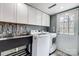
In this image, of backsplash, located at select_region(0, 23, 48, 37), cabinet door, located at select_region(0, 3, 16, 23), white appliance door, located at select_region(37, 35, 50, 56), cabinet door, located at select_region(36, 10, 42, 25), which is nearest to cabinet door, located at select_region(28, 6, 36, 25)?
cabinet door, located at select_region(36, 10, 42, 25)

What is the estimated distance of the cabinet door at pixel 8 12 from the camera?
4.77ft

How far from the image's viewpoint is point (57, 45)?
3.05 m

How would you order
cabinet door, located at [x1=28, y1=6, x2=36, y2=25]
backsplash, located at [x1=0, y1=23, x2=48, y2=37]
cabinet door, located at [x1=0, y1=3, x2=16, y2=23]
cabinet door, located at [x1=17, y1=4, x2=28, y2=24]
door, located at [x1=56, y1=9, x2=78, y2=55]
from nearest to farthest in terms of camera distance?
cabinet door, located at [x1=0, y1=3, x2=16, y2=23] < backsplash, located at [x1=0, y1=23, x2=48, y2=37] < cabinet door, located at [x1=17, y1=4, x2=28, y2=24] < cabinet door, located at [x1=28, y1=6, x2=36, y2=25] < door, located at [x1=56, y1=9, x2=78, y2=55]

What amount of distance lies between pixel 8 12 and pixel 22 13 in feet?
1.52

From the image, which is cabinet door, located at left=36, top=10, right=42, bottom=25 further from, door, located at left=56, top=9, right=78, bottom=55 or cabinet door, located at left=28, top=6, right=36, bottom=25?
door, located at left=56, top=9, right=78, bottom=55

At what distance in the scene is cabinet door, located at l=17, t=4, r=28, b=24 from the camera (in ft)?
5.99

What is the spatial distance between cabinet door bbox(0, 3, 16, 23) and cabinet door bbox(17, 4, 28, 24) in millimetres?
136

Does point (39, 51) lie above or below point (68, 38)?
below

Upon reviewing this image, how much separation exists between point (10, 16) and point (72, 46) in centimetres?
239

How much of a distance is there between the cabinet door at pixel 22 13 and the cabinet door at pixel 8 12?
14 cm

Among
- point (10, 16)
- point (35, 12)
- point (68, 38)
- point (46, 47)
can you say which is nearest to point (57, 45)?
point (68, 38)

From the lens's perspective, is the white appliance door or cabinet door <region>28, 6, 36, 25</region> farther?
cabinet door <region>28, 6, 36, 25</region>

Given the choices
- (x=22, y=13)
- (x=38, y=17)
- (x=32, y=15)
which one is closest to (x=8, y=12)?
(x=22, y=13)

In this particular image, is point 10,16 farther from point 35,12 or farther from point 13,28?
point 35,12
